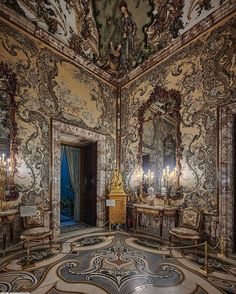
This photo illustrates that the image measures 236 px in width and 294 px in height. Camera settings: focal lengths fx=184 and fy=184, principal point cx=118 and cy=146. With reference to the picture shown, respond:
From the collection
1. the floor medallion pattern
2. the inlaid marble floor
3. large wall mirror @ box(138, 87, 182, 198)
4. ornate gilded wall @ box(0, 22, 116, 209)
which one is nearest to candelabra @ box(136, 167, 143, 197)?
large wall mirror @ box(138, 87, 182, 198)

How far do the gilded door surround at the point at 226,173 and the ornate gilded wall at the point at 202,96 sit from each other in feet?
0.51

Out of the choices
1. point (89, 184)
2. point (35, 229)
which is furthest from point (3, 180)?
point (89, 184)

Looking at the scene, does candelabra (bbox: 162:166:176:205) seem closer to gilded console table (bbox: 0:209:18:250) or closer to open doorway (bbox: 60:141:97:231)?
open doorway (bbox: 60:141:97:231)

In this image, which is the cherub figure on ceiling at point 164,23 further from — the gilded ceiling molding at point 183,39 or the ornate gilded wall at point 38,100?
the ornate gilded wall at point 38,100

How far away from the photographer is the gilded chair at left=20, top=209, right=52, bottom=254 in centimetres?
454

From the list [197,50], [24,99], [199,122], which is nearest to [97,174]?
[24,99]

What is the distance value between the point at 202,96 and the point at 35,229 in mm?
6006

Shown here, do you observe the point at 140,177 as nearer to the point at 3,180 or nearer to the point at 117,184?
the point at 117,184

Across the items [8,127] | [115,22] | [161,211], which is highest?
[115,22]

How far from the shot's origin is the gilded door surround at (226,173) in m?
4.72

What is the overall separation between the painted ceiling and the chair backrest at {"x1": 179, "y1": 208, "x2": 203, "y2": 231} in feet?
18.2

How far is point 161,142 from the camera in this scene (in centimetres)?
649

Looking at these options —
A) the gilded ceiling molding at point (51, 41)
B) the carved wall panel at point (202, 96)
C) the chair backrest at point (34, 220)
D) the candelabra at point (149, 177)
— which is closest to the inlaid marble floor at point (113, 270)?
the chair backrest at point (34, 220)

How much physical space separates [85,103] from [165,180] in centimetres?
408
